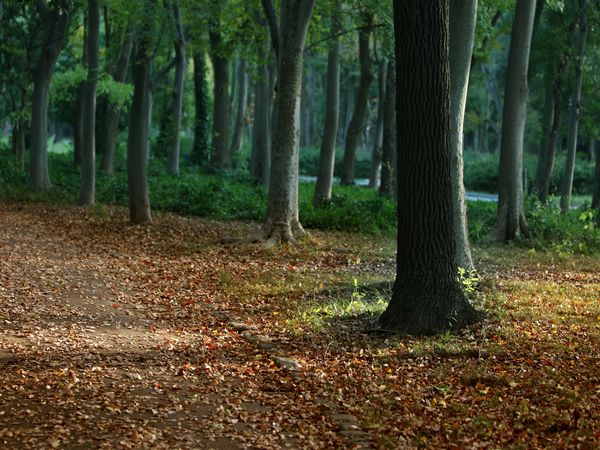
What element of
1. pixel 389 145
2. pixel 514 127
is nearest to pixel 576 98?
pixel 389 145

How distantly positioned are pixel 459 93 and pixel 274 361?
20.1ft

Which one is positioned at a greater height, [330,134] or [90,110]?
[90,110]

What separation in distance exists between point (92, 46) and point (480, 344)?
1718cm

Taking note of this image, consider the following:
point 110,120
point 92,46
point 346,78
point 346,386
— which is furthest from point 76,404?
point 346,78

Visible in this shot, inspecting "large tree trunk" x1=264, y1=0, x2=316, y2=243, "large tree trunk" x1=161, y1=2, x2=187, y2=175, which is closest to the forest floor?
"large tree trunk" x1=264, y1=0, x2=316, y2=243

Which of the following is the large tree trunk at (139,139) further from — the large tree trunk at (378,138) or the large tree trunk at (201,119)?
the large tree trunk at (201,119)

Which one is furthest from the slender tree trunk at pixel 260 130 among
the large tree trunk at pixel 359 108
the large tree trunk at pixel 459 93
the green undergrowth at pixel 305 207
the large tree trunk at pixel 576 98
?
the large tree trunk at pixel 459 93

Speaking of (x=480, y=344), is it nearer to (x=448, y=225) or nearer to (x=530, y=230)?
(x=448, y=225)

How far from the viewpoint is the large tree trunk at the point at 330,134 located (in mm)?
24766

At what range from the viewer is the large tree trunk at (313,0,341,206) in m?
24.8

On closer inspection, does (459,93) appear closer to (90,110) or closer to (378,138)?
(90,110)

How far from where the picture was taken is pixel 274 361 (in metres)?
8.85

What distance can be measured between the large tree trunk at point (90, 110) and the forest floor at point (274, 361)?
28.1 ft

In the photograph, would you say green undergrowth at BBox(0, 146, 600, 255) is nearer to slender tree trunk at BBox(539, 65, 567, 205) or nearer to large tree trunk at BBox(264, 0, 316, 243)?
slender tree trunk at BBox(539, 65, 567, 205)
